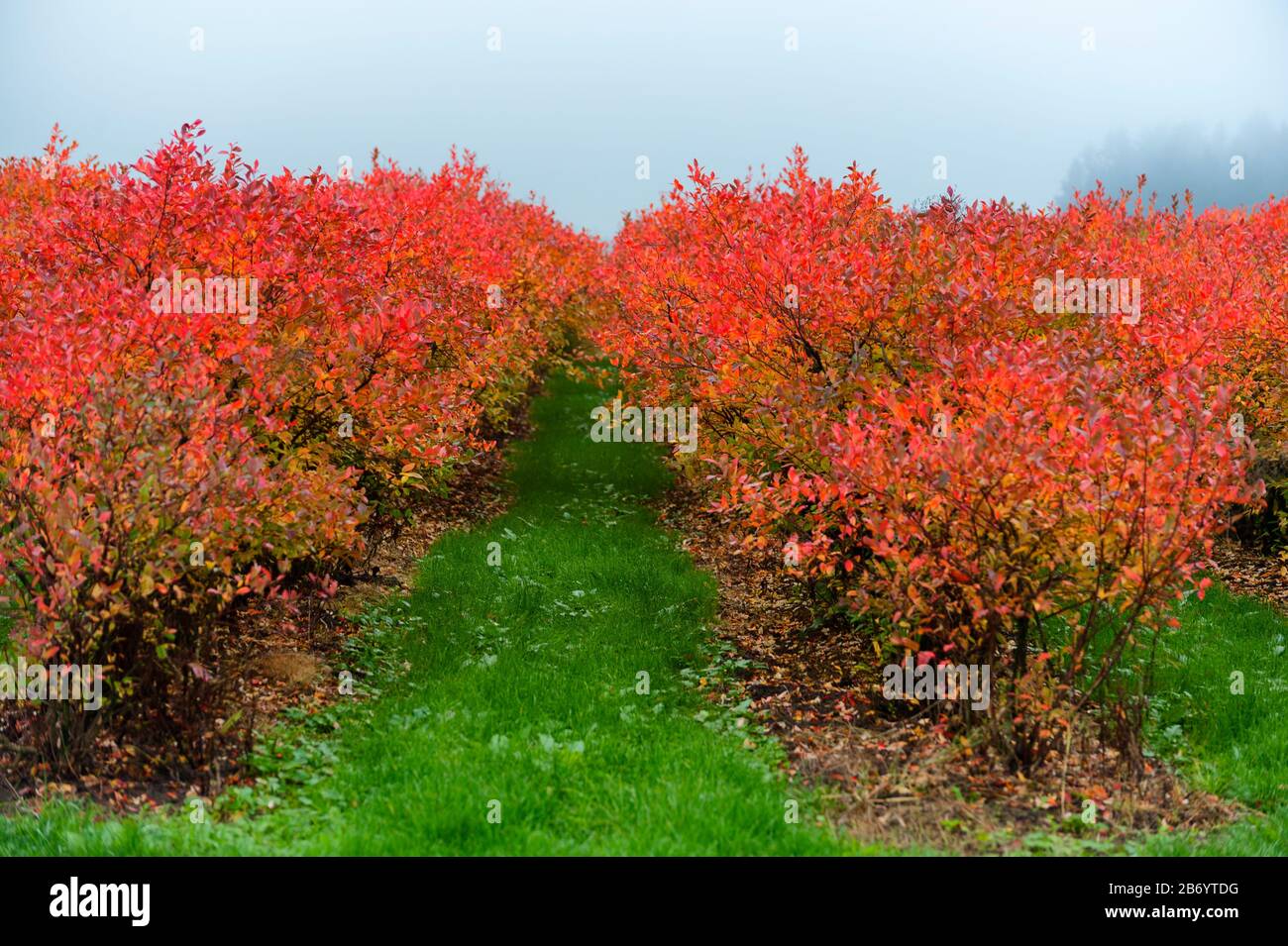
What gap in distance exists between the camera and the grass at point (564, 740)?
5305mm

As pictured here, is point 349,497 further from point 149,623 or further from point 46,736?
point 46,736

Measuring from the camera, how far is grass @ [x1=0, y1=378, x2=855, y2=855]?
17.2 feet

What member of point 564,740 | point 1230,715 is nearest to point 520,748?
point 564,740

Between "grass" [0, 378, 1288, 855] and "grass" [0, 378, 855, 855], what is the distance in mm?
17

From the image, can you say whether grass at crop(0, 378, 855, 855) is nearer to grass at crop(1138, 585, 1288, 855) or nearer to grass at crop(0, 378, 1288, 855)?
grass at crop(0, 378, 1288, 855)

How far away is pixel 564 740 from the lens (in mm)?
6789

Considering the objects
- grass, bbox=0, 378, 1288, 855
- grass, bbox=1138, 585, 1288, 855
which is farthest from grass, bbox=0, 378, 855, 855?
grass, bbox=1138, 585, 1288, 855

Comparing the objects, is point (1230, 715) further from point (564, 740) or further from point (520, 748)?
point (520, 748)

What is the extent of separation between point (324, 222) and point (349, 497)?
3.27 meters

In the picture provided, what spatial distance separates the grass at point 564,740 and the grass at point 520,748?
0.05 feet

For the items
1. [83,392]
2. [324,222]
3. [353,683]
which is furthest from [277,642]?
[324,222]

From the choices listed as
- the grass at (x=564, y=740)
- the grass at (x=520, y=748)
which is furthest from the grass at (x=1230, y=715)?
the grass at (x=520, y=748)

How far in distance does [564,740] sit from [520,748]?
0.37 metres

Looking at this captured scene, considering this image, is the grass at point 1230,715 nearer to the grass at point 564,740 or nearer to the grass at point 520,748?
the grass at point 564,740
